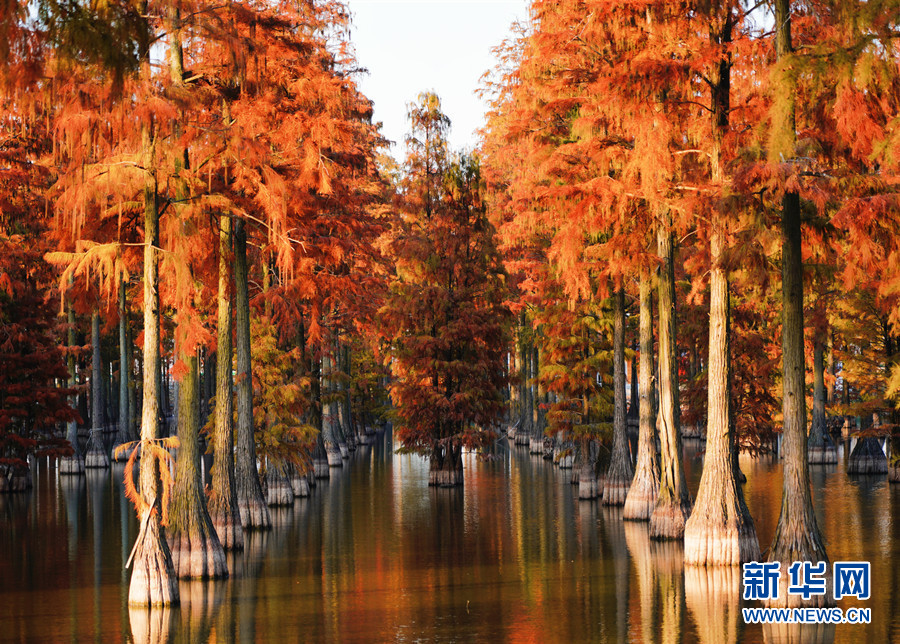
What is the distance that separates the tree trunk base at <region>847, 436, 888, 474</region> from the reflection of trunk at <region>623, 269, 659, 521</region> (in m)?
16.9

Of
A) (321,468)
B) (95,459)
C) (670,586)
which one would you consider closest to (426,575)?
(670,586)

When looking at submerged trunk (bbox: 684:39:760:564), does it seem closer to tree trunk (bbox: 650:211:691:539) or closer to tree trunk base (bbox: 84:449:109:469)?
tree trunk (bbox: 650:211:691:539)

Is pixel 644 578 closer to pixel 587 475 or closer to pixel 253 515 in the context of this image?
pixel 253 515

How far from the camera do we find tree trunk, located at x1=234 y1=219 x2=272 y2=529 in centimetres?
2706

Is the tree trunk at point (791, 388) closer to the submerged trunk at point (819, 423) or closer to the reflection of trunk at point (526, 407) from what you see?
the submerged trunk at point (819, 423)

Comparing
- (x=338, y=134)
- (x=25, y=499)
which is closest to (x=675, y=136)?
(x=338, y=134)

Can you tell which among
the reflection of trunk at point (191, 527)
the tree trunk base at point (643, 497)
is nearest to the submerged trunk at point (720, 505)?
the tree trunk base at point (643, 497)

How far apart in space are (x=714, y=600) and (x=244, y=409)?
13.7 metres

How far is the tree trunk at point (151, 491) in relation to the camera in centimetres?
1847

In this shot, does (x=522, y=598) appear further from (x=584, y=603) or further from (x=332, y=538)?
(x=332, y=538)

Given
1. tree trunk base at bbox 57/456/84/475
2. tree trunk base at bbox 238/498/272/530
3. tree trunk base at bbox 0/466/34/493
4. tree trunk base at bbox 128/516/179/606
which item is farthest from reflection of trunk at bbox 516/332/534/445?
tree trunk base at bbox 128/516/179/606

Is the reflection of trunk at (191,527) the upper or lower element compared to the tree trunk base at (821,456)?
upper

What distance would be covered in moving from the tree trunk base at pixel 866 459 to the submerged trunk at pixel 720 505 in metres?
23.5

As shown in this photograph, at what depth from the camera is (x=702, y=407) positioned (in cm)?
4006
